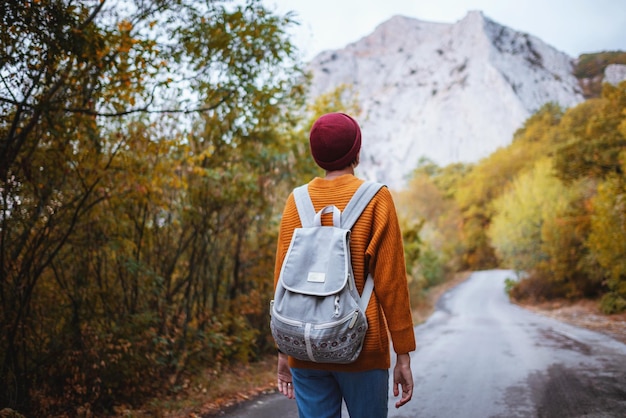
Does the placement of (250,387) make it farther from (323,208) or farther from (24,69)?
(323,208)

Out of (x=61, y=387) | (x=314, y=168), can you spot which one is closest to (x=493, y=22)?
(x=314, y=168)

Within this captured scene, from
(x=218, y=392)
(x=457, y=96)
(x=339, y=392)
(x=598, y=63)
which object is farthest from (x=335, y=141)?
(x=457, y=96)

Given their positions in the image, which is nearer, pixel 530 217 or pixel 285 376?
pixel 285 376

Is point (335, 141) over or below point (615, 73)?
below

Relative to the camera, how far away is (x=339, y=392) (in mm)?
1990

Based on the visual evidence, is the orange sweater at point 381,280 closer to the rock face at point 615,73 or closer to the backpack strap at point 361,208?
the backpack strap at point 361,208

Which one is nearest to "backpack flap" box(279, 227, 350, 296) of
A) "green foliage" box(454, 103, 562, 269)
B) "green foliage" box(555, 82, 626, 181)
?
"green foliage" box(555, 82, 626, 181)

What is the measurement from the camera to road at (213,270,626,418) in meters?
5.20

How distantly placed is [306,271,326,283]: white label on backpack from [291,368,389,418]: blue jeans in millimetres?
364

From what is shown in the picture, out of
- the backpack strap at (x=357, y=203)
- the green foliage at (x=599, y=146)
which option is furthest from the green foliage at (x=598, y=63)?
the backpack strap at (x=357, y=203)

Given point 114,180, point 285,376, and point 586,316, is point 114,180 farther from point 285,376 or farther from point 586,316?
point 586,316

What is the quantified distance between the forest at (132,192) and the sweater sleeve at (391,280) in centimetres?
A: 346

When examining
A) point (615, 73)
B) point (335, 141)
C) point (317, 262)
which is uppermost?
point (615, 73)

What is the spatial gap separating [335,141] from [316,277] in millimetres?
567
